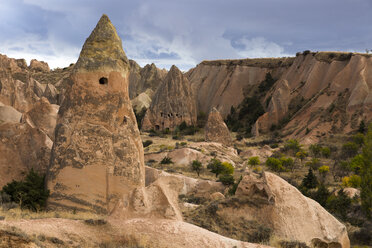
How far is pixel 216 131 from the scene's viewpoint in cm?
3111

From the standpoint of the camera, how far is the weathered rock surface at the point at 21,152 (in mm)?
10938

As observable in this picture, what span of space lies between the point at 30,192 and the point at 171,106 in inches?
1545

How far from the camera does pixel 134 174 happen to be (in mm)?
9234

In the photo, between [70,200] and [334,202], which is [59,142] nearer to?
[70,200]

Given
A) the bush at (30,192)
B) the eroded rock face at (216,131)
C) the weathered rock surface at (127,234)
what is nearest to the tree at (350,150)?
the eroded rock face at (216,131)

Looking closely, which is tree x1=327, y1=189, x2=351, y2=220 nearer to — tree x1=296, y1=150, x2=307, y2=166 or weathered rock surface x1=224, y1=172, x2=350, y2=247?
weathered rock surface x1=224, y1=172, x2=350, y2=247

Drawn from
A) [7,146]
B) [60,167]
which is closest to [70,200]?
[60,167]

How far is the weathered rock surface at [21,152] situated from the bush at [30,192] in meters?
0.92

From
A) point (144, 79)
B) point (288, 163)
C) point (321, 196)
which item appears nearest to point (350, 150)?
point (288, 163)

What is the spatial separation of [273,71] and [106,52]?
50075mm

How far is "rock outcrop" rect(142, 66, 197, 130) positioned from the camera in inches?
1882

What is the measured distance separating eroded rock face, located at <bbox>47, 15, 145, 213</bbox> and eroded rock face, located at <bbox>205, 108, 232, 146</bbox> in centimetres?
Answer: 2136

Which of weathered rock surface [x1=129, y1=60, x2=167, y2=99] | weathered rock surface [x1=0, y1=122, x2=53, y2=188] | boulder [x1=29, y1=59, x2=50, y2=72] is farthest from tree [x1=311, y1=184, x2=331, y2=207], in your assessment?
boulder [x1=29, y1=59, x2=50, y2=72]

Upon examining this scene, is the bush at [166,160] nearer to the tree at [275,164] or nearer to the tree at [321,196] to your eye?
the tree at [275,164]
